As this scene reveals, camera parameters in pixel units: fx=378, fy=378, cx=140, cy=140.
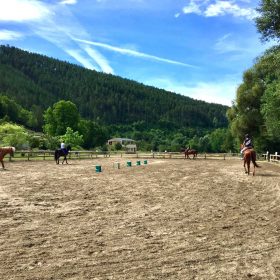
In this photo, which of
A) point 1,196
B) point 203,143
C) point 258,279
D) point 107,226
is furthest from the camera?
point 203,143

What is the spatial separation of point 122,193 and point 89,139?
4391 inches

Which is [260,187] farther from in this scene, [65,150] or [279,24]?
[65,150]

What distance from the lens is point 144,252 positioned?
656cm

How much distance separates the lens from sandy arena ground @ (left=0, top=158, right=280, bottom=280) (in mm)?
5742

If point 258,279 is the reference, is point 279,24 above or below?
above

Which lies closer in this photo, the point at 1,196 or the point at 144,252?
the point at 144,252

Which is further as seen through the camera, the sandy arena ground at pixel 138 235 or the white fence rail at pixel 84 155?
the white fence rail at pixel 84 155

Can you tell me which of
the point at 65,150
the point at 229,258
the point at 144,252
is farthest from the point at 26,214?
the point at 65,150

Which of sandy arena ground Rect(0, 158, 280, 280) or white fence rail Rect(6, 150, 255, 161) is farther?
white fence rail Rect(6, 150, 255, 161)

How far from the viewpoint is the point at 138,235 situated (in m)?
7.73

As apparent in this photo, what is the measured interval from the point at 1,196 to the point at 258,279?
9798mm

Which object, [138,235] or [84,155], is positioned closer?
[138,235]

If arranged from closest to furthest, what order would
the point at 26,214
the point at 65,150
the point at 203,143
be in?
the point at 26,214, the point at 65,150, the point at 203,143

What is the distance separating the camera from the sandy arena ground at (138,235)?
226 inches
